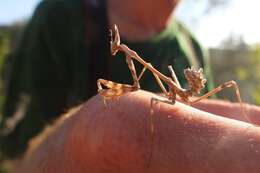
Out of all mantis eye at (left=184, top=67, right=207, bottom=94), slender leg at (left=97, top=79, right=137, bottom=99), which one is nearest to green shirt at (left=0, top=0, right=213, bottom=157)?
mantis eye at (left=184, top=67, right=207, bottom=94)

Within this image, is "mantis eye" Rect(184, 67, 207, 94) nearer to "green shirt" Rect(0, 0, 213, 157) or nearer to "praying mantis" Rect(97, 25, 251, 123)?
"praying mantis" Rect(97, 25, 251, 123)

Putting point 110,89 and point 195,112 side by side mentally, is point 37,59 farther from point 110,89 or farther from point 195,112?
point 195,112

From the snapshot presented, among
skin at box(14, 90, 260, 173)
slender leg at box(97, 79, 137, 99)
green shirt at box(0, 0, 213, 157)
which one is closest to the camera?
skin at box(14, 90, 260, 173)

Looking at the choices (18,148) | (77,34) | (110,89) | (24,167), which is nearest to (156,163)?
(110,89)

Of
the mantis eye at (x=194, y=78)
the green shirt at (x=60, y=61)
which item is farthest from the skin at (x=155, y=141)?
the green shirt at (x=60, y=61)

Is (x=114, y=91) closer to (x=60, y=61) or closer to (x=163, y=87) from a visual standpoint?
(x=163, y=87)

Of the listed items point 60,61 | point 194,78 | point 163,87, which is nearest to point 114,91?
point 163,87
